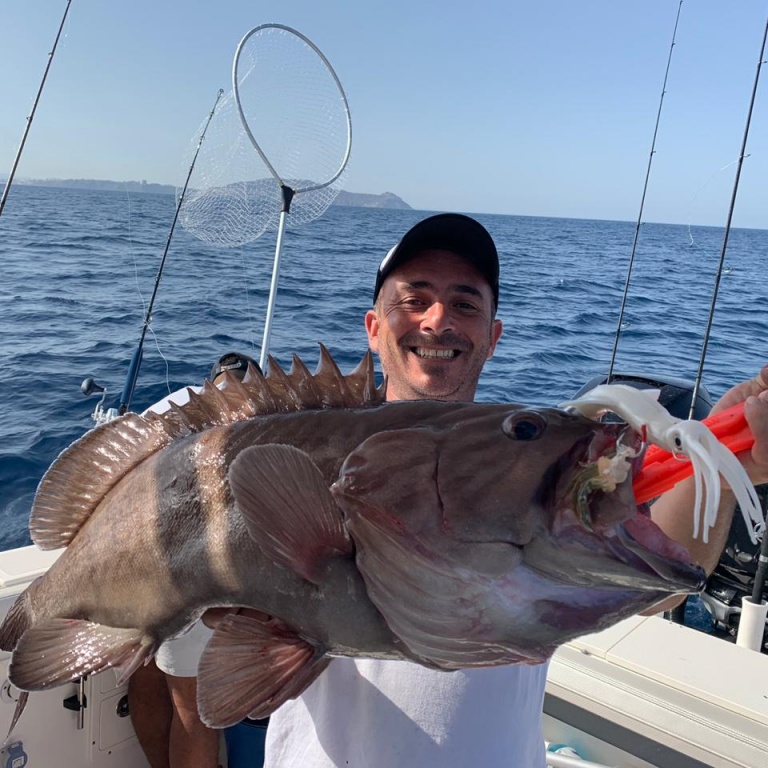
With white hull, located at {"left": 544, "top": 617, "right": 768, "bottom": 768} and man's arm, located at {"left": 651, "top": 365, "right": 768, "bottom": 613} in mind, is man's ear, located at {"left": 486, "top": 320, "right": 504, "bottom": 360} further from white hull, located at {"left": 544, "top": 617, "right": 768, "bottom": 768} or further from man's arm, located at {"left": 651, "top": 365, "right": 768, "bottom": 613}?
white hull, located at {"left": 544, "top": 617, "right": 768, "bottom": 768}

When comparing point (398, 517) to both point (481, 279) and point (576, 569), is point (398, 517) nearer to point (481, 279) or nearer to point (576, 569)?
point (576, 569)

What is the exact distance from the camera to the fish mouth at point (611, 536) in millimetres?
1186

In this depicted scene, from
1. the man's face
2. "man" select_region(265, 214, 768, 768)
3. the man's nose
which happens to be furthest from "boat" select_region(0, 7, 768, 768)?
the man's nose

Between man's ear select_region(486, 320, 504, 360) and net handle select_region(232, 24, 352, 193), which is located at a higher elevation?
net handle select_region(232, 24, 352, 193)

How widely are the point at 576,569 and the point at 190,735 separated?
2913mm

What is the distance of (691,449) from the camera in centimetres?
110

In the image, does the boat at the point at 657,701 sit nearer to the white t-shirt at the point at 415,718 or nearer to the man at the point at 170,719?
the white t-shirt at the point at 415,718

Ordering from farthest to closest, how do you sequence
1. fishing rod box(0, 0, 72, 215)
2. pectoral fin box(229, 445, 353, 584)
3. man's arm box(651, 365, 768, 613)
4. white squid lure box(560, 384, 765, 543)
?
fishing rod box(0, 0, 72, 215) < man's arm box(651, 365, 768, 613) < pectoral fin box(229, 445, 353, 584) < white squid lure box(560, 384, 765, 543)

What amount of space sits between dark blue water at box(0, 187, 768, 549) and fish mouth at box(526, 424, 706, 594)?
6.14 metres

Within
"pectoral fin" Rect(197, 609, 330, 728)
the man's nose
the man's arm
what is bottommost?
"pectoral fin" Rect(197, 609, 330, 728)

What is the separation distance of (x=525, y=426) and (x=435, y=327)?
1.55m

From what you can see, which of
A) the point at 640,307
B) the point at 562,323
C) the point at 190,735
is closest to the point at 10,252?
the point at 562,323

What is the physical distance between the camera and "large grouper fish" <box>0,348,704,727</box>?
50.2 inches

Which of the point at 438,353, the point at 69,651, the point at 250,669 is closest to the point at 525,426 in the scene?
the point at 250,669
